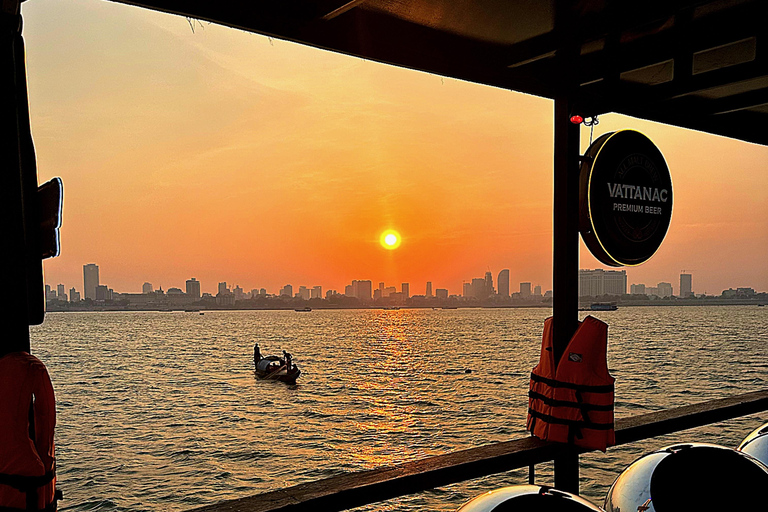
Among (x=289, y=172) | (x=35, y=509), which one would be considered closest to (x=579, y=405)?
(x=35, y=509)

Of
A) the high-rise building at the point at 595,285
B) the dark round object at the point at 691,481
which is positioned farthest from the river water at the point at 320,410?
the dark round object at the point at 691,481

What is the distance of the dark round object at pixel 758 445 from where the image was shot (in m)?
1.91

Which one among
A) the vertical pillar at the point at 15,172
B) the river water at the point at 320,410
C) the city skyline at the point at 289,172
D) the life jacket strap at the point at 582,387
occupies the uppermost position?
the city skyline at the point at 289,172

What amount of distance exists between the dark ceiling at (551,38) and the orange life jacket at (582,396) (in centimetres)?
110

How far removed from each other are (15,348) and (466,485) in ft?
56.1

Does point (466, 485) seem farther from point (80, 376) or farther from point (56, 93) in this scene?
point (56, 93)

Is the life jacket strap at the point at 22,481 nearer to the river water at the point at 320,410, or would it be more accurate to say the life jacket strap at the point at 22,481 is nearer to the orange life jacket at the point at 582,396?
the orange life jacket at the point at 582,396

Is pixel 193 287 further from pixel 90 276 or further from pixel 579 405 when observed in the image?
pixel 579 405

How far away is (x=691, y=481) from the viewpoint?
146 cm

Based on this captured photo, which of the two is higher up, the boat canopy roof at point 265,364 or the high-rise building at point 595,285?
the high-rise building at point 595,285

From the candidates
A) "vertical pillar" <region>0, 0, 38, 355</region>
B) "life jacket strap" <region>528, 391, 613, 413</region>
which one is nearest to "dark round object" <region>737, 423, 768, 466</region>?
"life jacket strap" <region>528, 391, 613, 413</region>

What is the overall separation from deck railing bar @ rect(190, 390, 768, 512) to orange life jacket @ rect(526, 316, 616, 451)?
95 millimetres

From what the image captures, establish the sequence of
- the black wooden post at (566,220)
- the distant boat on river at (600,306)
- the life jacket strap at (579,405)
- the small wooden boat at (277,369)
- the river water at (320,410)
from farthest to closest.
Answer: the distant boat on river at (600,306), the small wooden boat at (277,369), the river water at (320,410), the black wooden post at (566,220), the life jacket strap at (579,405)

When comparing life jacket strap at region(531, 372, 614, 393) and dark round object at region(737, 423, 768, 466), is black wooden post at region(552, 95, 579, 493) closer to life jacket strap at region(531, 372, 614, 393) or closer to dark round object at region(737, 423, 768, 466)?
life jacket strap at region(531, 372, 614, 393)
